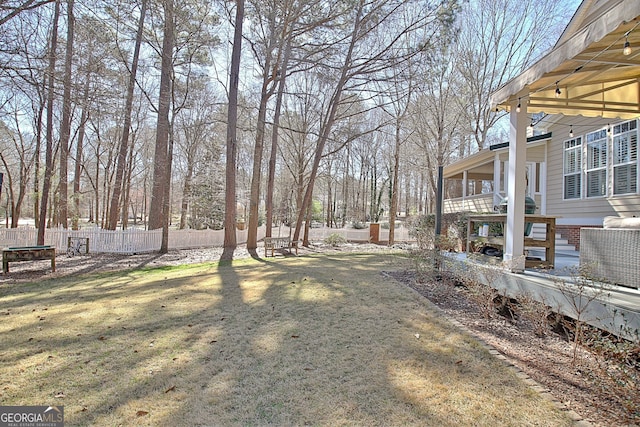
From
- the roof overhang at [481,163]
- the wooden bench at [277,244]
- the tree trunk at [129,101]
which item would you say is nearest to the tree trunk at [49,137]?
the tree trunk at [129,101]

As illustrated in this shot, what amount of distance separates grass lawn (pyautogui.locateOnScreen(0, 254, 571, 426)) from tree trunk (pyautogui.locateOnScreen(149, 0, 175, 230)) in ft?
28.4

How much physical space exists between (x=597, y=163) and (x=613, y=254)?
5.59m

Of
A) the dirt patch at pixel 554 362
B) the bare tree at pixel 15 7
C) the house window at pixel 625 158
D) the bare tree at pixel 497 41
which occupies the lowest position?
the dirt patch at pixel 554 362

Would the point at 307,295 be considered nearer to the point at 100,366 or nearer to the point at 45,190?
the point at 100,366

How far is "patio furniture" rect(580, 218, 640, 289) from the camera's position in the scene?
3281 millimetres

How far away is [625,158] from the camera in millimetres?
6941

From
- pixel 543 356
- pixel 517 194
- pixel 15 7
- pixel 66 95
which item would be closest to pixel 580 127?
pixel 517 194

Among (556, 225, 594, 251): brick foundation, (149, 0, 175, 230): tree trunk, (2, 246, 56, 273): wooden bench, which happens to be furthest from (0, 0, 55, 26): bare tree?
(556, 225, 594, 251): brick foundation

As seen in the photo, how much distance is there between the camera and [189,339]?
11.1 feet

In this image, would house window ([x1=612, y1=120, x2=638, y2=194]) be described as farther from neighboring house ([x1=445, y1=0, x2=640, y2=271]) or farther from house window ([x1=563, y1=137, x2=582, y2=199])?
house window ([x1=563, y1=137, x2=582, y2=199])

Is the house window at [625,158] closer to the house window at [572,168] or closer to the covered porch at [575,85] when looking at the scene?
the house window at [572,168]

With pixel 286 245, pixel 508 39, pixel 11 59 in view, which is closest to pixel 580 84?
pixel 11 59

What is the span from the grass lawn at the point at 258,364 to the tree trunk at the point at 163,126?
8.65 meters

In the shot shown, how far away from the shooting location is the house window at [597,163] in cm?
752
